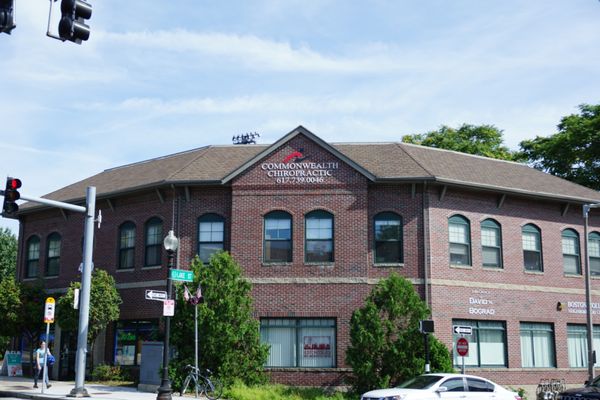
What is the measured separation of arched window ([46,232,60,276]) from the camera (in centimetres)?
3196

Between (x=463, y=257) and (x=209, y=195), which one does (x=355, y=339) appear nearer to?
(x=463, y=257)

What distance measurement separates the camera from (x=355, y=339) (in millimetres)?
23625

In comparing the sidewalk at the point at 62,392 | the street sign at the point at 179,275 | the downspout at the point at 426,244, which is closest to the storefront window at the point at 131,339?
the sidewalk at the point at 62,392

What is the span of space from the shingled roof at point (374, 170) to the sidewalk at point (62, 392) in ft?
25.2

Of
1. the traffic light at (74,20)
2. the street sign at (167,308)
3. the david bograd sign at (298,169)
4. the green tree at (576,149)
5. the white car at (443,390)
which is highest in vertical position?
the green tree at (576,149)

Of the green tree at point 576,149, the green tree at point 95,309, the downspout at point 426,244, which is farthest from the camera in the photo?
the green tree at point 576,149

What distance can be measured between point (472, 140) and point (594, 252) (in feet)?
67.2

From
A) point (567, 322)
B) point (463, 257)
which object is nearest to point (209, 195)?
point (463, 257)

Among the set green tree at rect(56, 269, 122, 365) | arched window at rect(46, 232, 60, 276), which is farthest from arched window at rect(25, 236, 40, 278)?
green tree at rect(56, 269, 122, 365)

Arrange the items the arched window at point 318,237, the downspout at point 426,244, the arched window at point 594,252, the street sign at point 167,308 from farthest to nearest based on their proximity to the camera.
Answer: the arched window at point 594,252 → the arched window at point 318,237 → the downspout at point 426,244 → the street sign at point 167,308

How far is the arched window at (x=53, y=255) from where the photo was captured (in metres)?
32.0

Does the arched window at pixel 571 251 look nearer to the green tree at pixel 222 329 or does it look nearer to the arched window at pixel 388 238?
the arched window at pixel 388 238

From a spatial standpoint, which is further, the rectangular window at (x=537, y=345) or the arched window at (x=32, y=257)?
the arched window at (x=32, y=257)

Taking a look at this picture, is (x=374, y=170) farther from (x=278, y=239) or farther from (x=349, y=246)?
(x=278, y=239)
